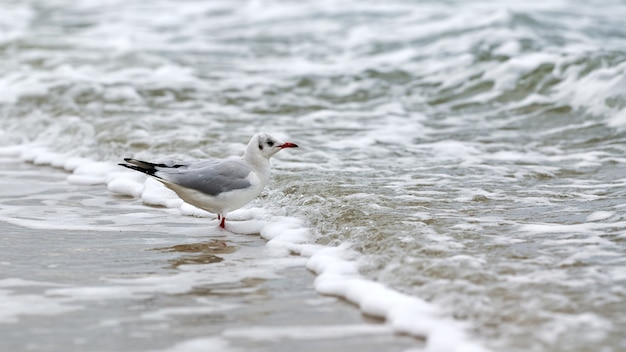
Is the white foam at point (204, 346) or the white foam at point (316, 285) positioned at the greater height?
the white foam at point (316, 285)

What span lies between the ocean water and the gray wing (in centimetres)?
32

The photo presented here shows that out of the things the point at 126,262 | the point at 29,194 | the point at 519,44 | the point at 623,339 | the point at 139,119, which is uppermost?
the point at 519,44

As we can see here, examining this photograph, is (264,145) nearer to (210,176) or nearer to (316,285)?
(210,176)

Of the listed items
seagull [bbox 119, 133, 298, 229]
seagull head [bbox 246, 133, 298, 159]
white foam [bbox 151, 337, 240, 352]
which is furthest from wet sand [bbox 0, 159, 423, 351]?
seagull head [bbox 246, 133, 298, 159]

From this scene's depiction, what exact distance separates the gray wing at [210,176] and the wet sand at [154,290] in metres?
0.32

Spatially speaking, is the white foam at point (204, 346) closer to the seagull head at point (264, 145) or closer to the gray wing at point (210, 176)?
the gray wing at point (210, 176)

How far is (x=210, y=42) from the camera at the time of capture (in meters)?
16.8

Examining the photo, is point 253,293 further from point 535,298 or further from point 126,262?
point 535,298

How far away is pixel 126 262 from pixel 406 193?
2.23 m

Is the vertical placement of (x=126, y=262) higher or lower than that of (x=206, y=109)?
lower

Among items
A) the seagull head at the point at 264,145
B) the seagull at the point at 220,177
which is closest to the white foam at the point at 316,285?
the seagull at the point at 220,177

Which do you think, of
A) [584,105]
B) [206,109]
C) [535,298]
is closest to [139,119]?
[206,109]

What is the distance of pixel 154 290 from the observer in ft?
15.7

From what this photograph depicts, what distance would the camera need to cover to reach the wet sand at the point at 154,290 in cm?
407
